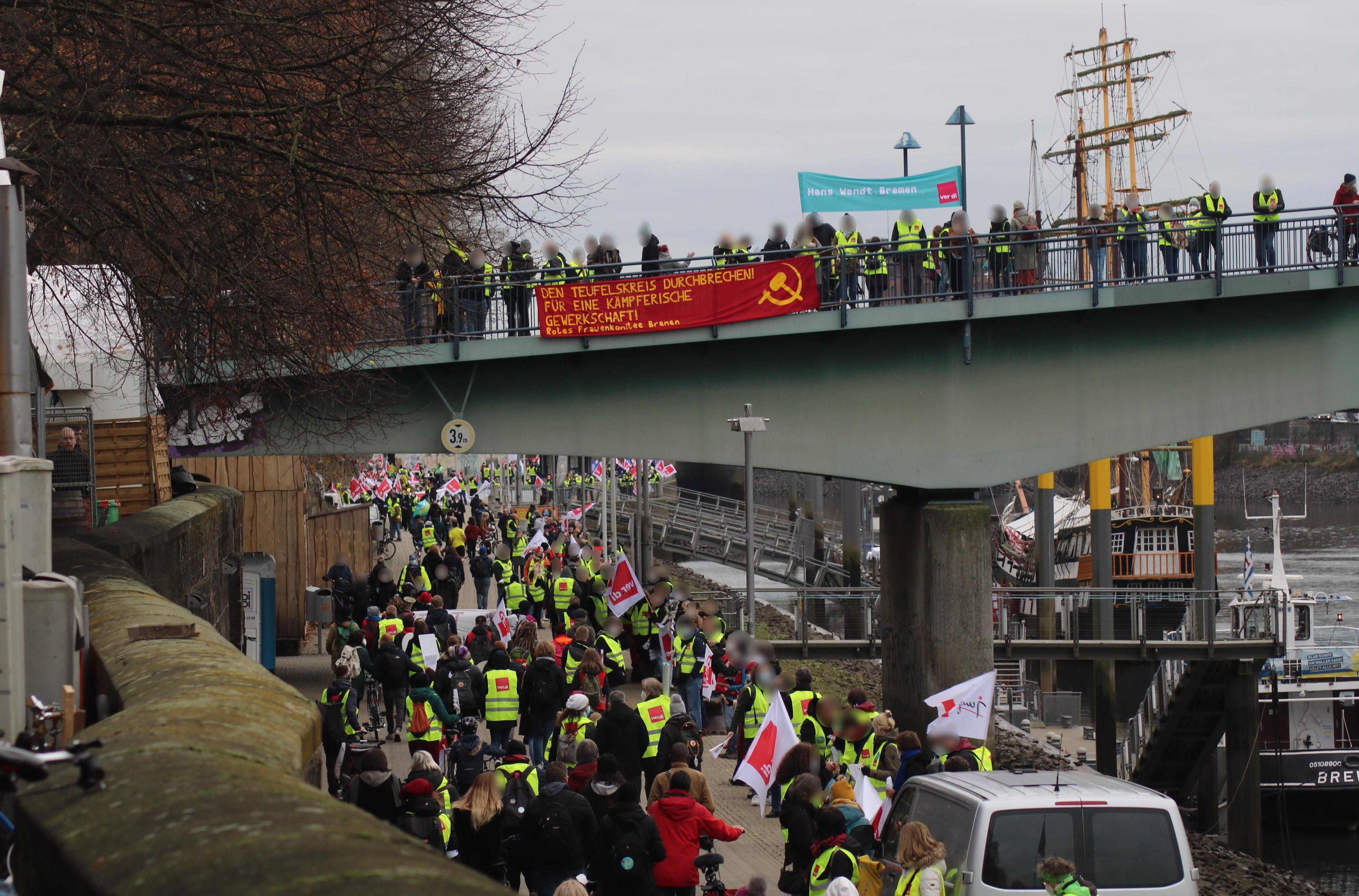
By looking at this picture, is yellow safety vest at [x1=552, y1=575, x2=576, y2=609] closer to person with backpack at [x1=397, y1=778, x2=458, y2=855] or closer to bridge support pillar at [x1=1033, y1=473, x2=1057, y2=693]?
person with backpack at [x1=397, y1=778, x2=458, y2=855]

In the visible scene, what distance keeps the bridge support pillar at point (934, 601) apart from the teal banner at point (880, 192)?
4.79m

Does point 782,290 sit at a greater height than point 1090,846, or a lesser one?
greater

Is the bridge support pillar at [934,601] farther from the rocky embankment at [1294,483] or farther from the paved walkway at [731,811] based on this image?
the rocky embankment at [1294,483]

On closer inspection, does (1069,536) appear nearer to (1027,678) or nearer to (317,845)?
(1027,678)

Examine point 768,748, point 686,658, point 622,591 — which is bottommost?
point 686,658

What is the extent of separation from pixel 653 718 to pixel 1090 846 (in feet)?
17.6

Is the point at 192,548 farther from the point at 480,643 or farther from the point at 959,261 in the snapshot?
the point at 959,261

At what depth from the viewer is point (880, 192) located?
23625 mm

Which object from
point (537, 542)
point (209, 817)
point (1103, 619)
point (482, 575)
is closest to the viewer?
point (209, 817)

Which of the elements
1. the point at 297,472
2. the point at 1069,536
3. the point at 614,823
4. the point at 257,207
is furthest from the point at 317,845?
the point at 1069,536

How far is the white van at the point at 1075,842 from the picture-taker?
8641 mm

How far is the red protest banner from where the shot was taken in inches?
826

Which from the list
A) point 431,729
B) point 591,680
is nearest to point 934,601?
point 591,680

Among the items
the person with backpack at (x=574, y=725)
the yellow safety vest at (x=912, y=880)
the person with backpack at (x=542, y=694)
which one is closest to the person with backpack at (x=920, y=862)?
the yellow safety vest at (x=912, y=880)
